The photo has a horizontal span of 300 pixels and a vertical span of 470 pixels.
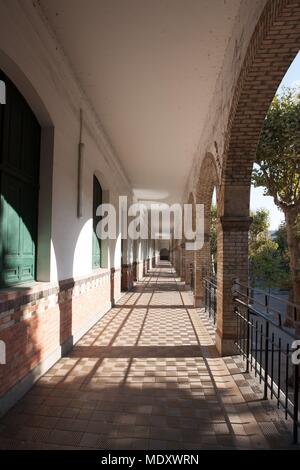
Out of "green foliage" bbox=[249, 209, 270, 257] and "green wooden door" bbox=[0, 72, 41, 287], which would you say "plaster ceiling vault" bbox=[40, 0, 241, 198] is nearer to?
"green wooden door" bbox=[0, 72, 41, 287]

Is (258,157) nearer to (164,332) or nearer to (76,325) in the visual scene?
(164,332)

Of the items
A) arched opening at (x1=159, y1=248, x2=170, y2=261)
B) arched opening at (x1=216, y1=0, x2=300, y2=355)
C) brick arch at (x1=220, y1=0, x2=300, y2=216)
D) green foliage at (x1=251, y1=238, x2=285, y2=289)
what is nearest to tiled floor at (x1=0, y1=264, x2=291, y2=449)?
arched opening at (x1=216, y1=0, x2=300, y2=355)

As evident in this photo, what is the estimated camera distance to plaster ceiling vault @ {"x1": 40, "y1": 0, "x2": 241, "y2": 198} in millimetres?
3705

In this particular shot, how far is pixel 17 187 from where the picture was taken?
372cm

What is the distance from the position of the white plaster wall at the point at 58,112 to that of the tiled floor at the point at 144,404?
1.36 meters

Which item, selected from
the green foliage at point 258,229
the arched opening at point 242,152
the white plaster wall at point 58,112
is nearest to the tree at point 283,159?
the arched opening at point 242,152

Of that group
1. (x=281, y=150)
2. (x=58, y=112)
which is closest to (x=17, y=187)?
(x=58, y=112)

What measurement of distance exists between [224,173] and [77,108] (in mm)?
2654

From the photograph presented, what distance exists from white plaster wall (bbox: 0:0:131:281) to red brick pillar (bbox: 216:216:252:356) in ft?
7.76

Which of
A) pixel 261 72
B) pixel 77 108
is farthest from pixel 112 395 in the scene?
pixel 77 108

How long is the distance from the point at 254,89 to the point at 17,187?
9.99 ft

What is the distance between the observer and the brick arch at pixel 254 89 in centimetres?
305

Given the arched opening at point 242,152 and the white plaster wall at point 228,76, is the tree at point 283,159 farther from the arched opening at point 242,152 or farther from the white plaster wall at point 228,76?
the arched opening at point 242,152

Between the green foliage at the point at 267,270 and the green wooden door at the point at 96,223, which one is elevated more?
the green wooden door at the point at 96,223
